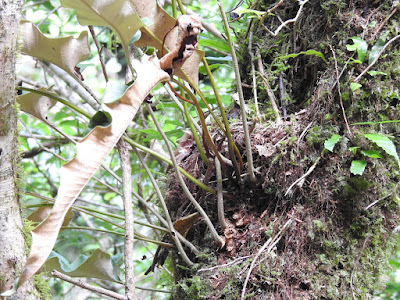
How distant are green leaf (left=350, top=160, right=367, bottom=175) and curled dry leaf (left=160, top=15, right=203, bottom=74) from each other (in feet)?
1.68

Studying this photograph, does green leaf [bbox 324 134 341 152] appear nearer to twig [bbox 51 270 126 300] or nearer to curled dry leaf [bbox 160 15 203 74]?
curled dry leaf [bbox 160 15 203 74]

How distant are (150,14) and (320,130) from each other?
55 cm

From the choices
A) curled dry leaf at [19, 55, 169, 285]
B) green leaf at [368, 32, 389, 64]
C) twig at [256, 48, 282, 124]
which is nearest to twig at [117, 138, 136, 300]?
curled dry leaf at [19, 55, 169, 285]

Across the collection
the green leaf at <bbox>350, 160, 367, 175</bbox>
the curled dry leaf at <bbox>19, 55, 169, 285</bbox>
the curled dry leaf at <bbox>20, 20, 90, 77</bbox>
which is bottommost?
the green leaf at <bbox>350, 160, 367, 175</bbox>

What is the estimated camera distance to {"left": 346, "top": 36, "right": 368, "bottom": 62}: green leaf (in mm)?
1119

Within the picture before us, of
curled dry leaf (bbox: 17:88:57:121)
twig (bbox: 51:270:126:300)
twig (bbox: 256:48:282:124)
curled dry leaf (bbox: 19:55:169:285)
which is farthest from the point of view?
twig (bbox: 256:48:282:124)

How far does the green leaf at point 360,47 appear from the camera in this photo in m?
1.12

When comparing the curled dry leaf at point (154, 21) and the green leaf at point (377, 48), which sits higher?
the curled dry leaf at point (154, 21)

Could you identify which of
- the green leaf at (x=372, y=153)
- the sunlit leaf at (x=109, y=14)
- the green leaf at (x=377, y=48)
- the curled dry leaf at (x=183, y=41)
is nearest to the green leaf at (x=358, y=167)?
the green leaf at (x=372, y=153)

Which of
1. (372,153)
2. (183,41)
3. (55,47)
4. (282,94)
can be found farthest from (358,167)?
(55,47)

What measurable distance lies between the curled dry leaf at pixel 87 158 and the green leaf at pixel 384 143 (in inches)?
22.1

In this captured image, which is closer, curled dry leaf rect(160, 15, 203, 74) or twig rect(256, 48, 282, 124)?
curled dry leaf rect(160, 15, 203, 74)

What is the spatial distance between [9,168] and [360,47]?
0.96 m

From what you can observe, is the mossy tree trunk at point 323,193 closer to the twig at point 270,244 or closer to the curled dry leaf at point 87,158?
the twig at point 270,244
